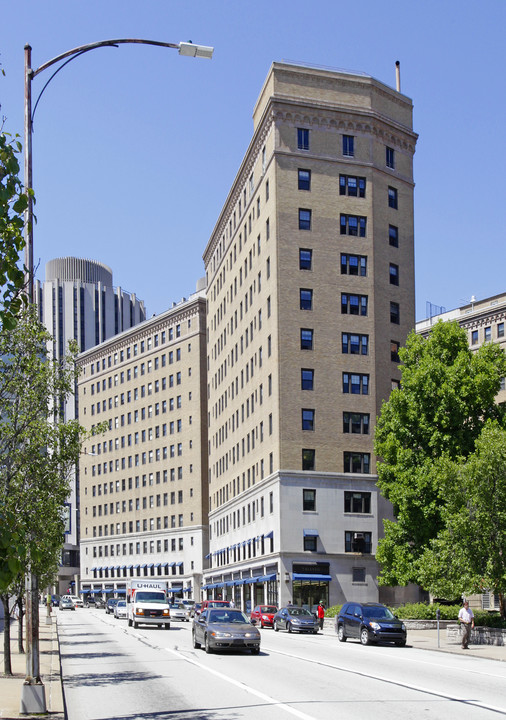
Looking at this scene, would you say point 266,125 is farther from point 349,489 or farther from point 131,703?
point 131,703

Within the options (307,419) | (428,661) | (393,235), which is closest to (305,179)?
(393,235)

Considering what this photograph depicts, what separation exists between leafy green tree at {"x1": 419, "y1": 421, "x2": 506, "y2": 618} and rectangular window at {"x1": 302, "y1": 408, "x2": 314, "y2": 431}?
2833 centimetres

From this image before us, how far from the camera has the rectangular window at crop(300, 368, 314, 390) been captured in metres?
66.5

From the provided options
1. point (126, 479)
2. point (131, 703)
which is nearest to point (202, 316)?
point (126, 479)

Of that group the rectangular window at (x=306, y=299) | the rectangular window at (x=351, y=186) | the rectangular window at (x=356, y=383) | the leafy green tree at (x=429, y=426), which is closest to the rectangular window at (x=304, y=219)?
the rectangular window at (x=351, y=186)

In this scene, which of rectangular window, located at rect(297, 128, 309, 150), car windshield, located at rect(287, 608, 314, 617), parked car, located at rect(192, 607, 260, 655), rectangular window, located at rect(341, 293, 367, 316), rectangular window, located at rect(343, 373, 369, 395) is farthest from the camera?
rectangular window, located at rect(297, 128, 309, 150)

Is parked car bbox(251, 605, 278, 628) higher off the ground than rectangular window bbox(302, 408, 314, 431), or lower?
lower

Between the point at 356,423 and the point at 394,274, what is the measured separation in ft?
40.6

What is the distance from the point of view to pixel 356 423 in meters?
67.3

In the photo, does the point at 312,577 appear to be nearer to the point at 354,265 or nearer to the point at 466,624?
the point at 354,265

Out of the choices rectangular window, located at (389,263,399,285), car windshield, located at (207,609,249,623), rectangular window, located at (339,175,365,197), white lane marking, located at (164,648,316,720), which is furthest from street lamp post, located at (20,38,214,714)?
rectangular window, located at (389,263,399,285)

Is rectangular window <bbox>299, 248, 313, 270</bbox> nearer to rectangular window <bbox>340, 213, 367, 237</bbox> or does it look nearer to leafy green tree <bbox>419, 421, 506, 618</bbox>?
rectangular window <bbox>340, 213, 367, 237</bbox>

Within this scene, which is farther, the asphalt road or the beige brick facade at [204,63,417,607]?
the beige brick facade at [204,63,417,607]

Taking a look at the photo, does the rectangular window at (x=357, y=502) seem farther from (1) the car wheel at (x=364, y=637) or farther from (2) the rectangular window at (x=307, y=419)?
(1) the car wheel at (x=364, y=637)
